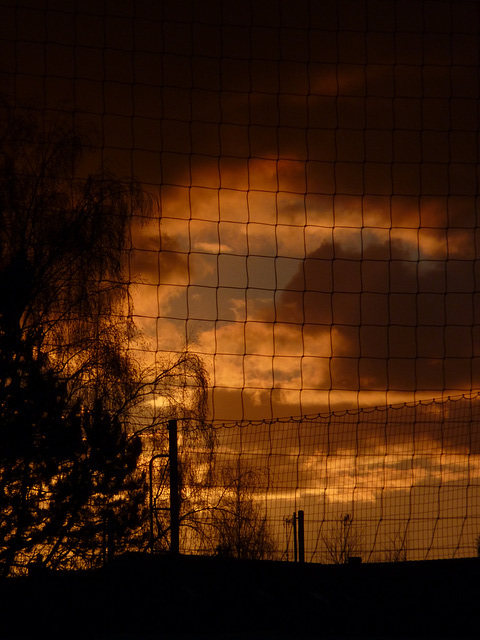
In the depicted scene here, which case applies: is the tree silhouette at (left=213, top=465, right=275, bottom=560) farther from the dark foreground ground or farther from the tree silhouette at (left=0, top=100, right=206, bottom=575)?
the dark foreground ground

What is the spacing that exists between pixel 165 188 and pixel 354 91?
149 centimetres

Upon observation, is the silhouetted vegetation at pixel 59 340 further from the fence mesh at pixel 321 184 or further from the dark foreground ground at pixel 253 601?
the dark foreground ground at pixel 253 601

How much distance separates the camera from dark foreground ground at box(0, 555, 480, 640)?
16.4 ft

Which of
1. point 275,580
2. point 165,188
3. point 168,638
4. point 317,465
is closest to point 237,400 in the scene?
point 317,465

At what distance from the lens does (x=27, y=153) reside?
32.9ft

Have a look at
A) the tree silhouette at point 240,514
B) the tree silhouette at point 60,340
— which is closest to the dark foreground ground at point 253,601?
the tree silhouette at point 60,340

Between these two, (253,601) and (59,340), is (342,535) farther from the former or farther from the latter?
(59,340)

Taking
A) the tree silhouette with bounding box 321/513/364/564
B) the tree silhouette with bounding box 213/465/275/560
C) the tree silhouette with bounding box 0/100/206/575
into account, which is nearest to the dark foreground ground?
the tree silhouette with bounding box 321/513/364/564

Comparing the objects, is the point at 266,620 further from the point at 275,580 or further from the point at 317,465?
the point at 317,465

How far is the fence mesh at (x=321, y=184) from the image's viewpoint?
6.66m

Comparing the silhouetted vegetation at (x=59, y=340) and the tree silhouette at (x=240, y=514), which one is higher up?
the silhouetted vegetation at (x=59, y=340)

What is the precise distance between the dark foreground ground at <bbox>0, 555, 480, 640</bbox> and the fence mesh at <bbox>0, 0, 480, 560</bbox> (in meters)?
1.40

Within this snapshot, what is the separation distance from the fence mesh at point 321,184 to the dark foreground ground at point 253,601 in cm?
140

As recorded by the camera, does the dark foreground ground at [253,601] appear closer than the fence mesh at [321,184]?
Yes
